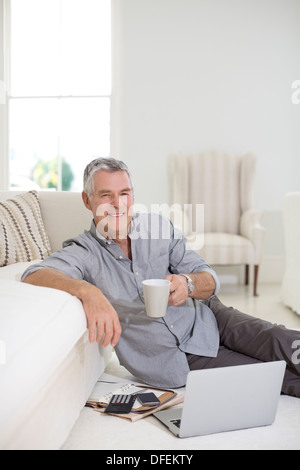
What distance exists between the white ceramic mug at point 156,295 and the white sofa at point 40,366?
0.20 metres

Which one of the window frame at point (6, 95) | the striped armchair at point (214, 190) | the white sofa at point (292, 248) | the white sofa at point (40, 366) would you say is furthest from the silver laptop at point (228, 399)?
the window frame at point (6, 95)

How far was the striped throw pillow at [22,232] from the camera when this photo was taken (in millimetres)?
2371

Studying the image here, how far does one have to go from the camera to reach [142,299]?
1.88 m

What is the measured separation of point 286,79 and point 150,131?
1.39 m

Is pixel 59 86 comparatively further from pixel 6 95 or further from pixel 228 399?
pixel 228 399

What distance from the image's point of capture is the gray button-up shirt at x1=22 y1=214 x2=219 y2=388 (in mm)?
1862

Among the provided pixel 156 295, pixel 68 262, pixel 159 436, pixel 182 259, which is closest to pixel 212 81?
pixel 182 259

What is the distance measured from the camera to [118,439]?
1592 mm

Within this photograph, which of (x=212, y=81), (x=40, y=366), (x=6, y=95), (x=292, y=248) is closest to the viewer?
(x=40, y=366)

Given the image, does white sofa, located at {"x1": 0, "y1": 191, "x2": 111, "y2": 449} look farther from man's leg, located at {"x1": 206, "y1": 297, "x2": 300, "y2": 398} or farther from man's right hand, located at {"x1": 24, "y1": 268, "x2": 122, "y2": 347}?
man's leg, located at {"x1": 206, "y1": 297, "x2": 300, "y2": 398}

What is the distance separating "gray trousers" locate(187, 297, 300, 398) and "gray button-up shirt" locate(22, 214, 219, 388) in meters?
0.05

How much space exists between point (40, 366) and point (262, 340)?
982 mm

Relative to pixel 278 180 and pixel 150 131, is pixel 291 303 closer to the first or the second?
pixel 278 180

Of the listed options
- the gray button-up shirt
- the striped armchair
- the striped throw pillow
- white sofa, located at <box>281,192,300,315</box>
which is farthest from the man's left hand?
→ the striped armchair
